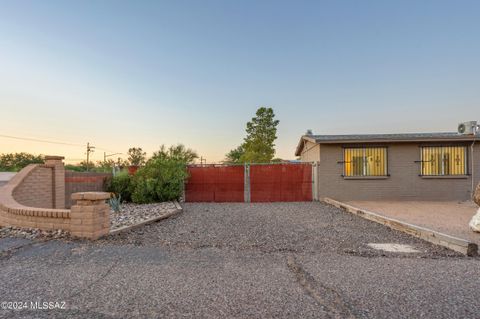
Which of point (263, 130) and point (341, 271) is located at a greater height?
point (263, 130)

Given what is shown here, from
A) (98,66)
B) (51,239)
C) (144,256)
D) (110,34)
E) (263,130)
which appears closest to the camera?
(144,256)

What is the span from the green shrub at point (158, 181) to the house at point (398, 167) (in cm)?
643

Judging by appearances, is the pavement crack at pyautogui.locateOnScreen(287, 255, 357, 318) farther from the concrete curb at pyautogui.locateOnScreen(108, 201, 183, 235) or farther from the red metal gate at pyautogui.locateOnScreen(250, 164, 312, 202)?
the red metal gate at pyautogui.locateOnScreen(250, 164, 312, 202)

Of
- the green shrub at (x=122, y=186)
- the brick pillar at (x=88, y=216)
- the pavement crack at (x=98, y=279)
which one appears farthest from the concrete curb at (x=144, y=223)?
the green shrub at (x=122, y=186)

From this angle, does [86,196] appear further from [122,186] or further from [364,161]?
[364,161]

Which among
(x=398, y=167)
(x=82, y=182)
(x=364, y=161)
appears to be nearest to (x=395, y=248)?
(x=364, y=161)

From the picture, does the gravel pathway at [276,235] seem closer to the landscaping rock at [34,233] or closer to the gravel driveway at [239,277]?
the gravel driveway at [239,277]

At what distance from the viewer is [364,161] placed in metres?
11.6

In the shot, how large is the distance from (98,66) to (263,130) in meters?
21.5

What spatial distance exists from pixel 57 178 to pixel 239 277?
8.03 metres

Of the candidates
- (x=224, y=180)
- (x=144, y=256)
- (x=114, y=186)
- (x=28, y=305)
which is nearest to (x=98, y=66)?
(x=114, y=186)

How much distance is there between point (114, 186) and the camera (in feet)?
36.3

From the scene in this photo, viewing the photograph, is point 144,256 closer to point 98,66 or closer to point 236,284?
point 236,284

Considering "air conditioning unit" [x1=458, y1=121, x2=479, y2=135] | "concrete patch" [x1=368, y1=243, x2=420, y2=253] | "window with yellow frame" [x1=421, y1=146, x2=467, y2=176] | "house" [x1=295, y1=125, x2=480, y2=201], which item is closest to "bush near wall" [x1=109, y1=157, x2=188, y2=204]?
"house" [x1=295, y1=125, x2=480, y2=201]
